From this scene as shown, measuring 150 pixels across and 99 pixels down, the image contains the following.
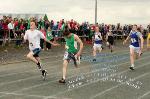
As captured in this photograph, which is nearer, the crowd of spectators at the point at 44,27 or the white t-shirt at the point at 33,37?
the white t-shirt at the point at 33,37

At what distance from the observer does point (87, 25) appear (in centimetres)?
3831

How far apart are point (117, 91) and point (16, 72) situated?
608 centimetres

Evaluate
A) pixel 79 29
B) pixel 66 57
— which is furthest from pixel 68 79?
pixel 79 29

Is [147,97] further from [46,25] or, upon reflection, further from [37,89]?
[46,25]

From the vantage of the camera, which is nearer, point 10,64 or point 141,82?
point 141,82

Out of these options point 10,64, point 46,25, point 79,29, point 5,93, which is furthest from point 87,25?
point 5,93

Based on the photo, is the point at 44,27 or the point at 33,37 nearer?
the point at 33,37

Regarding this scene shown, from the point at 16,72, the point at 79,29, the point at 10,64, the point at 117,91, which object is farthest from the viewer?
the point at 79,29

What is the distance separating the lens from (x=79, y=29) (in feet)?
122

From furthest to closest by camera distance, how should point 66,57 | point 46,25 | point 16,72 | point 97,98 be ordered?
1. point 46,25
2. point 16,72
3. point 66,57
4. point 97,98

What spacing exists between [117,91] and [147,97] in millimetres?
1215

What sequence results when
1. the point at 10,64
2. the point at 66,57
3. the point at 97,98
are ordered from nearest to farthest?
the point at 97,98, the point at 66,57, the point at 10,64

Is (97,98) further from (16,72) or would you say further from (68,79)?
(16,72)

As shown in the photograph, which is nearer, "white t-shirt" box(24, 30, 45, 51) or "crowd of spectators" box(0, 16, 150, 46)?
"white t-shirt" box(24, 30, 45, 51)
